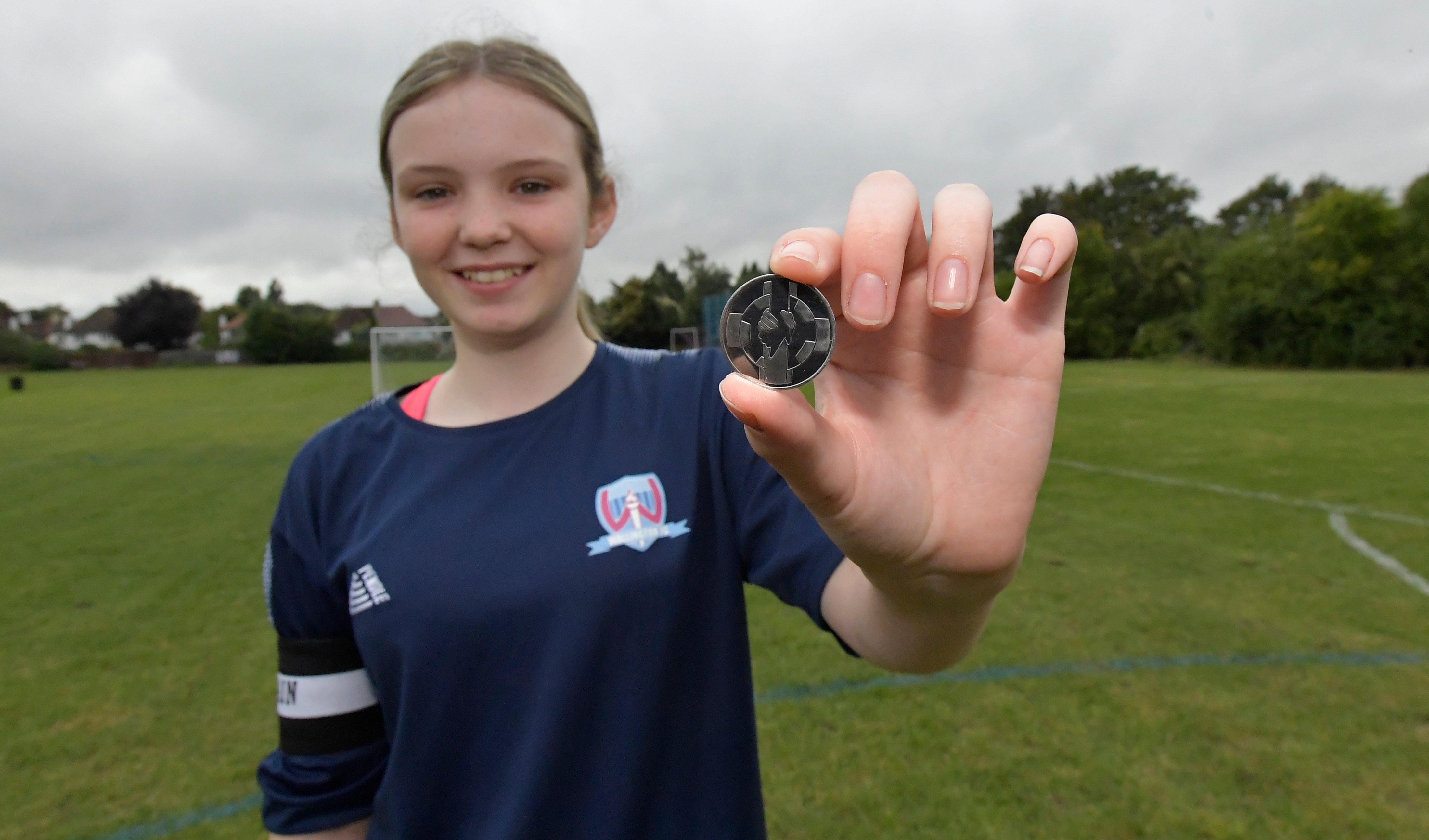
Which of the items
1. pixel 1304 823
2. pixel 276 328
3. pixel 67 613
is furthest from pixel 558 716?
pixel 276 328

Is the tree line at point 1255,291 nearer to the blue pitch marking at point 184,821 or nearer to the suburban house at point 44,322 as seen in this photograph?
the blue pitch marking at point 184,821

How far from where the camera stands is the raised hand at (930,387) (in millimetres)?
1056

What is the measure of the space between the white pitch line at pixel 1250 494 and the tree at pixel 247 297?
11881 cm

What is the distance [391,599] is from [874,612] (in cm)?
85

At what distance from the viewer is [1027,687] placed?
435 cm

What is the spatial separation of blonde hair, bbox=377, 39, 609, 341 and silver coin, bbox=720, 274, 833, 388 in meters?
0.86

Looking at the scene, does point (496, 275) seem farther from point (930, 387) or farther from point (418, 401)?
point (930, 387)

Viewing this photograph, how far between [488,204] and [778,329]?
0.80 meters

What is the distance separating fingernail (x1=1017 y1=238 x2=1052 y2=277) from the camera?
1.07 metres

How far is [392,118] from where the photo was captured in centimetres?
174

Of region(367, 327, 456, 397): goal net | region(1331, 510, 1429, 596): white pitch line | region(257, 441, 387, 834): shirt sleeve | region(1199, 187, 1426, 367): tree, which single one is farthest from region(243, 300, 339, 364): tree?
region(257, 441, 387, 834): shirt sleeve

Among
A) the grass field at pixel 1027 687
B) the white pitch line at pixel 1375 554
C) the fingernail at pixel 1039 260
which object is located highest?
the fingernail at pixel 1039 260

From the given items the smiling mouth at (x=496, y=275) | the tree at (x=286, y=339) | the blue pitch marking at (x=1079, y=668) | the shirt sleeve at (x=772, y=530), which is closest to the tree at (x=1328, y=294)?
the blue pitch marking at (x=1079, y=668)

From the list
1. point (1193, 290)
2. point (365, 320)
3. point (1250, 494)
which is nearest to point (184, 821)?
point (1250, 494)
